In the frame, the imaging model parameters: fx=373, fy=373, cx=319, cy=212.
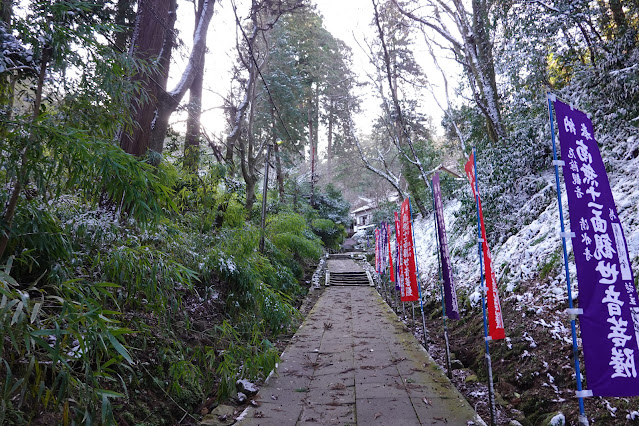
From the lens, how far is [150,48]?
18.5 ft

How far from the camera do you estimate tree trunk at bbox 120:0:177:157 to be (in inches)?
209

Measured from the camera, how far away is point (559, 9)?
621cm

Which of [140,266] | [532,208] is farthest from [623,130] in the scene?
[140,266]

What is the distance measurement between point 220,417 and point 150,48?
17.0 feet

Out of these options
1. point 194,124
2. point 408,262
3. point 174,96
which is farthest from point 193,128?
point 408,262

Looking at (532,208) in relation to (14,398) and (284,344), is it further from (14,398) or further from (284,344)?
(14,398)

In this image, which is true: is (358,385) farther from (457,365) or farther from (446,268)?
(446,268)

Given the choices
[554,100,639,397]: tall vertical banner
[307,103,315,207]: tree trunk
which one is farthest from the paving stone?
[307,103,315,207]: tree trunk

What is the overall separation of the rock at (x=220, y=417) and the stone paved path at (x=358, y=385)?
15 centimetres

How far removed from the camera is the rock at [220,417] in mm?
3223

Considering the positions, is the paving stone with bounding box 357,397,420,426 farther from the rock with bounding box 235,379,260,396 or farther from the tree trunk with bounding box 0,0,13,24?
the tree trunk with bounding box 0,0,13,24

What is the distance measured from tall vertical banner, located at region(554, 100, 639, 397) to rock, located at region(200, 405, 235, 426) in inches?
111

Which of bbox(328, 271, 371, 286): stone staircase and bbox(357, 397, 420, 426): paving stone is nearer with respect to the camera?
bbox(357, 397, 420, 426): paving stone

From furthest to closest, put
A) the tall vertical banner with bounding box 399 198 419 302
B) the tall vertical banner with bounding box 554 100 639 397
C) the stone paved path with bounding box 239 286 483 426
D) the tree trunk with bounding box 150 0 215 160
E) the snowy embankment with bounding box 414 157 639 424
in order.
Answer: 1. the tall vertical banner with bounding box 399 198 419 302
2. the tree trunk with bounding box 150 0 215 160
3. the snowy embankment with bounding box 414 157 639 424
4. the stone paved path with bounding box 239 286 483 426
5. the tall vertical banner with bounding box 554 100 639 397
